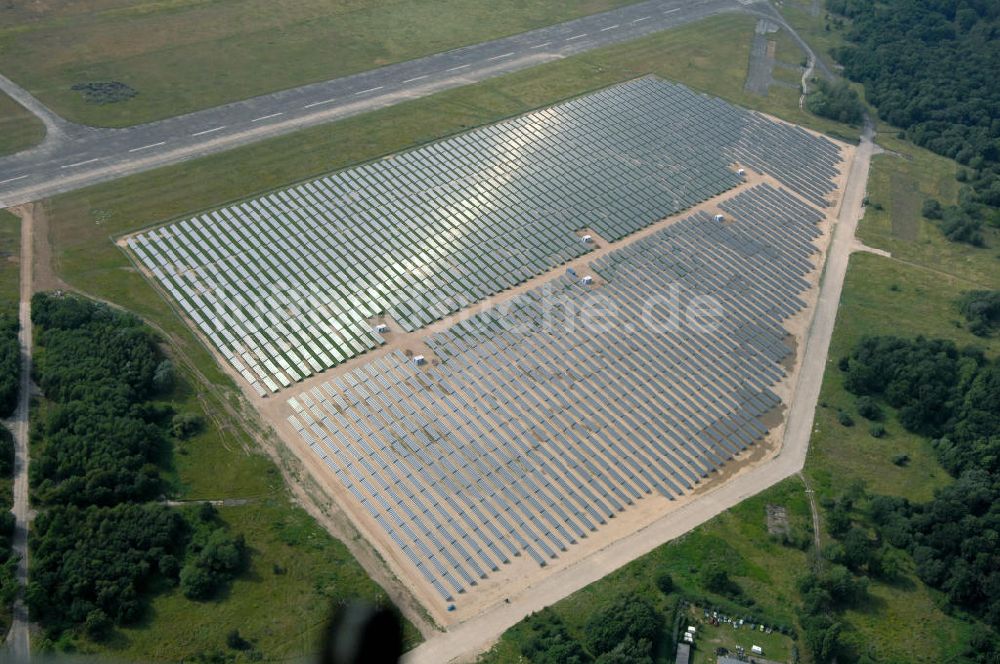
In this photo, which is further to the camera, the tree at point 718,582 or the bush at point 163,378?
the bush at point 163,378

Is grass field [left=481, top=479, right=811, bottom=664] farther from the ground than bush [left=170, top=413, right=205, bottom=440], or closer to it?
closer to it

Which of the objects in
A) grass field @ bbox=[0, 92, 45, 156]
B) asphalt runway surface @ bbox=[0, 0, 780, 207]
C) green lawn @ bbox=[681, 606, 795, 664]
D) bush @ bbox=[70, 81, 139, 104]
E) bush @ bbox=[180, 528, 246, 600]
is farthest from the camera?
bush @ bbox=[70, 81, 139, 104]

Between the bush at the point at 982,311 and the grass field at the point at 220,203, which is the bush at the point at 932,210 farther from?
the grass field at the point at 220,203

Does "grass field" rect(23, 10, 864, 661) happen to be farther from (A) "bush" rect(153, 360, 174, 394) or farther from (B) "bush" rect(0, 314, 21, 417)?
(B) "bush" rect(0, 314, 21, 417)

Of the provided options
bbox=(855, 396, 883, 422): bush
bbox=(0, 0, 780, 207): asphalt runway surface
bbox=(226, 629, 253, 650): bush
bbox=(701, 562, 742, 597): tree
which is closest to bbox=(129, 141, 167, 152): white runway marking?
bbox=(0, 0, 780, 207): asphalt runway surface

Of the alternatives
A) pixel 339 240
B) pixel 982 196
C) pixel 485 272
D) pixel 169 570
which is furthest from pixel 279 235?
pixel 982 196

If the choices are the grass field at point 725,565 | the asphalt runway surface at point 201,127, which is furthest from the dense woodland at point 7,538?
the asphalt runway surface at point 201,127
